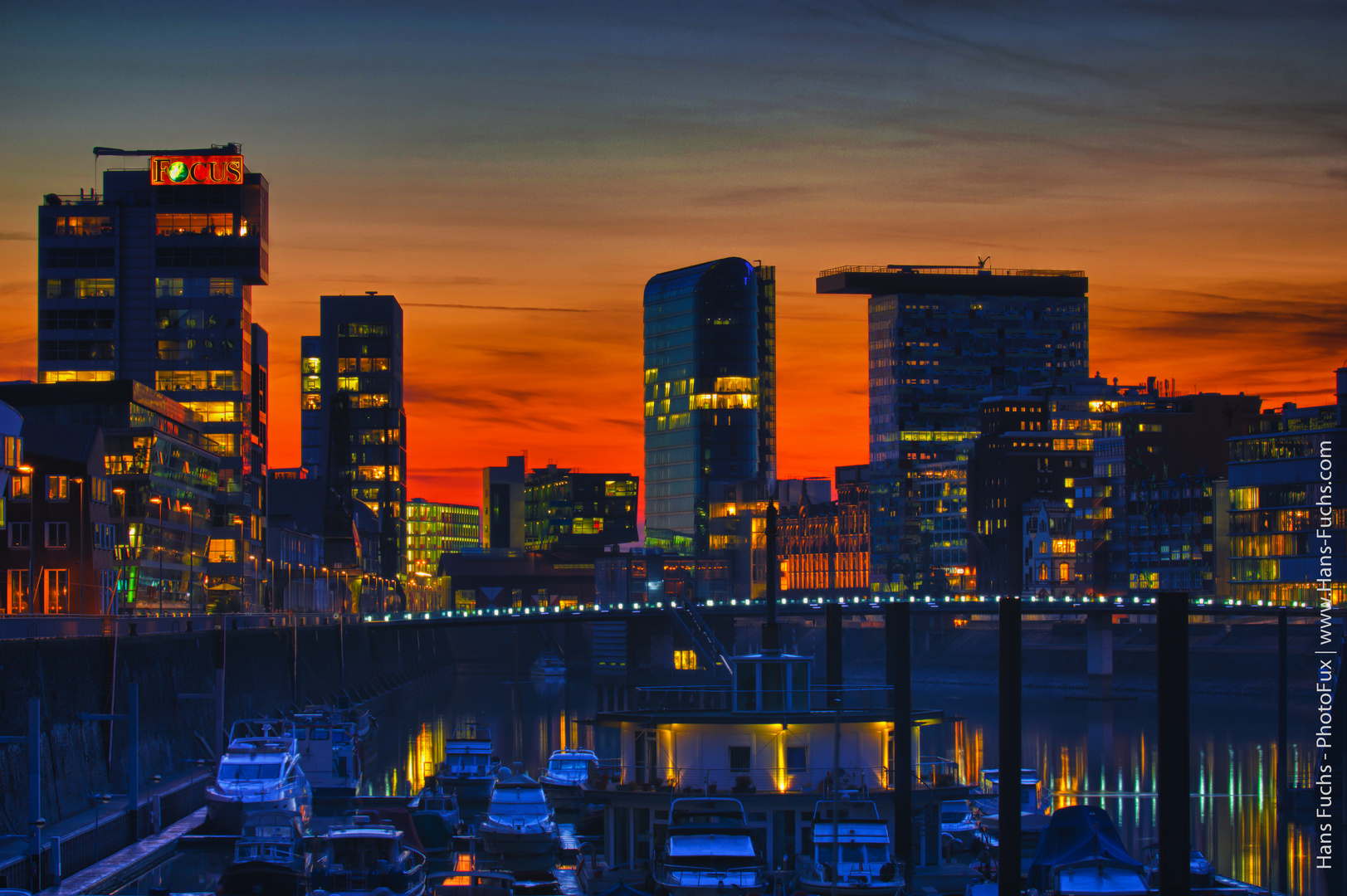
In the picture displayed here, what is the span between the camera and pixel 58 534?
5025 inches

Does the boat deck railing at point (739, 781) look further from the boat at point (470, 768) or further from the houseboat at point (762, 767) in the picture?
the boat at point (470, 768)

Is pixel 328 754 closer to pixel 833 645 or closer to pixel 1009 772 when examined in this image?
pixel 833 645

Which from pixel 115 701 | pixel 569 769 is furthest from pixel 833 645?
pixel 115 701

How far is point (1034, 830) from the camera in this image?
72188 millimetres

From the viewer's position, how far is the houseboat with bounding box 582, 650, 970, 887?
59.3 meters

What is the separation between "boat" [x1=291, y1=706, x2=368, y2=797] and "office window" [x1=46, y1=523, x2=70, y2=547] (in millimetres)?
32699

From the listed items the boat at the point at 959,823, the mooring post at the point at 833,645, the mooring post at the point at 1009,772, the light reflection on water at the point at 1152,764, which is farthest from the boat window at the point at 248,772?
the light reflection on water at the point at 1152,764

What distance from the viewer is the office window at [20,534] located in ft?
400

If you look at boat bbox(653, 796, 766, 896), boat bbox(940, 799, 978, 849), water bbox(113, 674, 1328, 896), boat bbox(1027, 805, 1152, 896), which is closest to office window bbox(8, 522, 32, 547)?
water bbox(113, 674, 1328, 896)

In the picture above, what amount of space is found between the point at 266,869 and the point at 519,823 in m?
14.6

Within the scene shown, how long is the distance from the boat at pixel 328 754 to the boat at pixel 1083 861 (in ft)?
151

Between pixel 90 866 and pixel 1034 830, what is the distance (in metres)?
36.1

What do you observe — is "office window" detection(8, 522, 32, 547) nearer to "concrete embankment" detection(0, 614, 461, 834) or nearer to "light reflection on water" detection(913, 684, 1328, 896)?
"concrete embankment" detection(0, 614, 461, 834)

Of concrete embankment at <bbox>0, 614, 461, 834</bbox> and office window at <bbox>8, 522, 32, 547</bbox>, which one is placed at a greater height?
office window at <bbox>8, 522, 32, 547</bbox>
